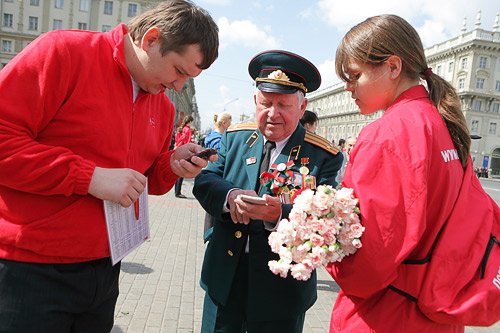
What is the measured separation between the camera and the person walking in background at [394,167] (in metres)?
1.36

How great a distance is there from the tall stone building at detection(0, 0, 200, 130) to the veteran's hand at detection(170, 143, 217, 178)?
53960 mm

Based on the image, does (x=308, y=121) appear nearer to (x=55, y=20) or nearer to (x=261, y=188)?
(x=261, y=188)

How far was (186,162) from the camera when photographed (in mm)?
2076

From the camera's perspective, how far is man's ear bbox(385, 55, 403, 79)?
1562 mm

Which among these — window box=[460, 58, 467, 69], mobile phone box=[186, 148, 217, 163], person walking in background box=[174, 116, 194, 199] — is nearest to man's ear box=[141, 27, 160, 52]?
mobile phone box=[186, 148, 217, 163]

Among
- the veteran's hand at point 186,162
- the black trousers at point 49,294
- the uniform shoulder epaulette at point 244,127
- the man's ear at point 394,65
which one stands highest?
the man's ear at point 394,65

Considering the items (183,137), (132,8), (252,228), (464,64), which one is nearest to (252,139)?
(252,228)

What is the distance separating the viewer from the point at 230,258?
233 cm

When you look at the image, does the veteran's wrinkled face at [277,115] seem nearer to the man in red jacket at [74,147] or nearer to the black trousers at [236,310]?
the man in red jacket at [74,147]

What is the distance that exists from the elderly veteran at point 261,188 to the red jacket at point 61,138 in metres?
0.71

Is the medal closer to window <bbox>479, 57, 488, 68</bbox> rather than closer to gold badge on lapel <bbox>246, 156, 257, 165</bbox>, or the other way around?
gold badge on lapel <bbox>246, 156, 257, 165</bbox>

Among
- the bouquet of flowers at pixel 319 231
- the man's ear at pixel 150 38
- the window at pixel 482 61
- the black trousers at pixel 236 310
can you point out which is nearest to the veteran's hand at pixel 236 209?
the black trousers at pixel 236 310

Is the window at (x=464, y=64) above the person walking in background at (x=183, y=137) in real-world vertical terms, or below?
above

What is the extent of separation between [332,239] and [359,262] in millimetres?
122
